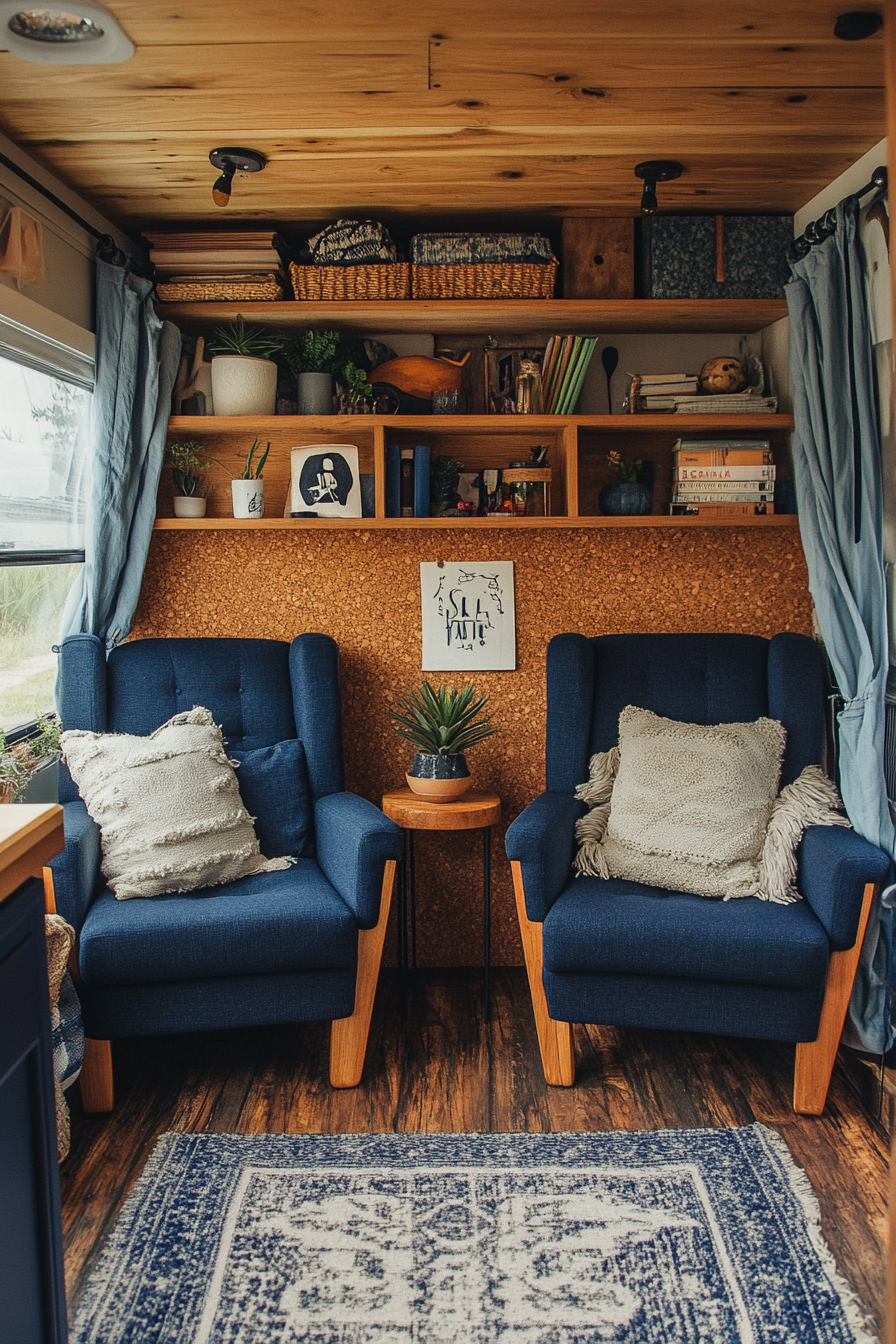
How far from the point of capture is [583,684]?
288cm

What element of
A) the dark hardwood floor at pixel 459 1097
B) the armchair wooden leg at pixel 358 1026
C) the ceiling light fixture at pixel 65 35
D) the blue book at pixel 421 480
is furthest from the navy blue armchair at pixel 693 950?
the ceiling light fixture at pixel 65 35

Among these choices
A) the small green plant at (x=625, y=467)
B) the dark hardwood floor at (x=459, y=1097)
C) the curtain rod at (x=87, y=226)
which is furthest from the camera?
the small green plant at (x=625, y=467)

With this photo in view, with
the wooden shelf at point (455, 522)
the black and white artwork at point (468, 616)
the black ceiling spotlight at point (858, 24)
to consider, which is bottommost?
the black and white artwork at point (468, 616)

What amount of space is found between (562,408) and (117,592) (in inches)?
55.5

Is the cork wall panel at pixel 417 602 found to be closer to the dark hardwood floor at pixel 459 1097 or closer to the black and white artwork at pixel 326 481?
the black and white artwork at pixel 326 481

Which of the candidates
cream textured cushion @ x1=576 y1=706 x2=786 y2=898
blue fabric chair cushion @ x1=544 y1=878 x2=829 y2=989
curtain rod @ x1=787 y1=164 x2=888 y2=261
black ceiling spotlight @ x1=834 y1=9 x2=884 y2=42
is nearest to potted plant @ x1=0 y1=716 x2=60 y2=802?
blue fabric chair cushion @ x1=544 y1=878 x2=829 y2=989

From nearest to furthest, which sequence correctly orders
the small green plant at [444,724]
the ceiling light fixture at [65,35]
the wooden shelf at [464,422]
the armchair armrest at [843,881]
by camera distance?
the ceiling light fixture at [65,35]
the armchair armrest at [843,881]
the small green plant at [444,724]
the wooden shelf at [464,422]

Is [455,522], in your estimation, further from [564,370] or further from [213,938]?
[213,938]

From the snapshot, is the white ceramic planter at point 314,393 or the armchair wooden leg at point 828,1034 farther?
the white ceramic planter at point 314,393

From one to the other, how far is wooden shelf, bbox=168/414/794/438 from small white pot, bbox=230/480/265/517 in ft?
0.55

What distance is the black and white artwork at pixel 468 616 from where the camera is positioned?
3182mm

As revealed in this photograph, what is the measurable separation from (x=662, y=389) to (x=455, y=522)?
735 mm

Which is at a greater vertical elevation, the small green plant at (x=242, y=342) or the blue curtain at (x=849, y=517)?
the small green plant at (x=242, y=342)

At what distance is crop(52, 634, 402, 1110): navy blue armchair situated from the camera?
228cm
